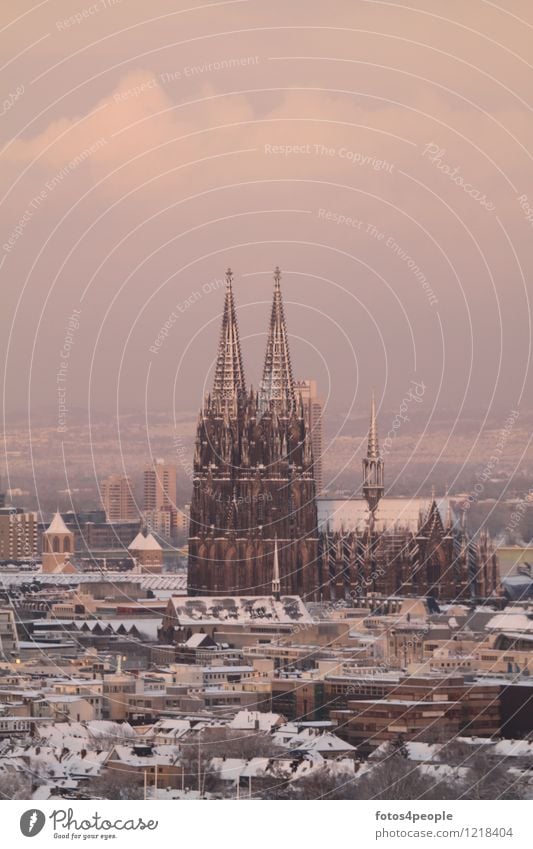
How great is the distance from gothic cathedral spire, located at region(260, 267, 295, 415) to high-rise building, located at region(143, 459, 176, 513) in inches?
107

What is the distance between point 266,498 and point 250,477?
0.57 metres

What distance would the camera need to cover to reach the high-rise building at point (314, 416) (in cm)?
7269

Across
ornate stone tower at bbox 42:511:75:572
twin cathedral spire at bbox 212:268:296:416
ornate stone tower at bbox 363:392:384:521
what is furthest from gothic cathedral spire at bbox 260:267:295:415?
ornate stone tower at bbox 42:511:75:572

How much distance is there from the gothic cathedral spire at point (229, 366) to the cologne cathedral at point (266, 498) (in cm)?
2

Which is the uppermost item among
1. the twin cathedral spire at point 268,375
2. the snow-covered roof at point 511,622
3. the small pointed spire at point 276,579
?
the twin cathedral spire at point 268,375

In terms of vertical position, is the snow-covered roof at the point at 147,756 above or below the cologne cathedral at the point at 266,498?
below

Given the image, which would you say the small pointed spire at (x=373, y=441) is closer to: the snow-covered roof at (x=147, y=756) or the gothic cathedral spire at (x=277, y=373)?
the gothic cathedral spire at (x=277, y=373)

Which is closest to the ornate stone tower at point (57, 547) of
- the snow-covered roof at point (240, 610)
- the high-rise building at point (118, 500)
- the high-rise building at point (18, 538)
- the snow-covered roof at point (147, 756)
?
the high-rise building at point (18, 538)
